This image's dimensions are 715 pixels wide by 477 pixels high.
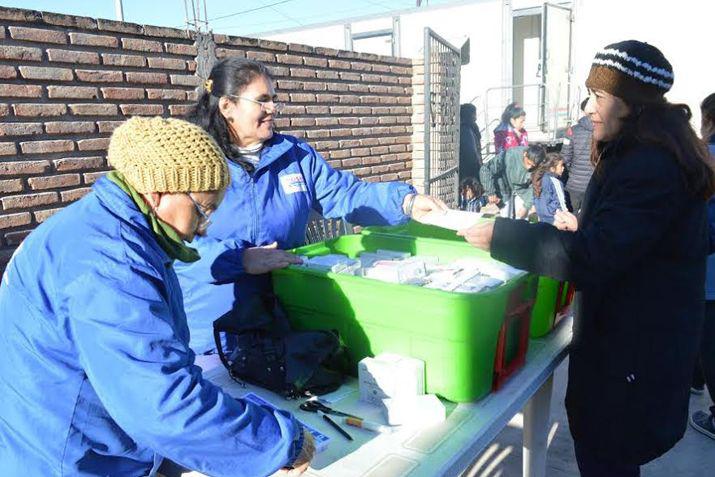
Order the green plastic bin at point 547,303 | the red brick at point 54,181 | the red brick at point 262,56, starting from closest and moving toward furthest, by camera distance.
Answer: the green plastic bin at point 547,303 < the red brick at point 54,181 < the red brick at point 262,56

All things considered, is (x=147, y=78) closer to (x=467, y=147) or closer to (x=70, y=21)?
(x=70, y=21)

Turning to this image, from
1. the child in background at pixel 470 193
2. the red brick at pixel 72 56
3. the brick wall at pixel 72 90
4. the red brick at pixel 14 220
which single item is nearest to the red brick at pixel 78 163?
the brick wall at pixel 72 90

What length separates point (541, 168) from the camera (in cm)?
609

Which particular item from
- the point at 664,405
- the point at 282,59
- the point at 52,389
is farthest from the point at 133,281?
the point at 282,59

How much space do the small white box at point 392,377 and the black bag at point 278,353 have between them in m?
0.12

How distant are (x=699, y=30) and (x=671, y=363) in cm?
847

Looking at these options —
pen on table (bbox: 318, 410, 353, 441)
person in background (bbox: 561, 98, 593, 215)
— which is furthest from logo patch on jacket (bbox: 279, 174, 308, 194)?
person in background (bbox: 561, 98, 593, 215)

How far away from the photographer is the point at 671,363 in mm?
1524

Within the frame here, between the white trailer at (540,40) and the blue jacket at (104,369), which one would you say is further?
the white trailer at (540,40)

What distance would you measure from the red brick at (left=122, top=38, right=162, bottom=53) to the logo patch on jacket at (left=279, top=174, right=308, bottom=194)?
2384mm

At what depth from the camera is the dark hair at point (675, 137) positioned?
139cm

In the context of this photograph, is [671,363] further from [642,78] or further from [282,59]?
[282,59]

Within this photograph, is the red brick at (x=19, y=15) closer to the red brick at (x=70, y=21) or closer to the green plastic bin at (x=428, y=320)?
the red brick at (x=70, y=21)

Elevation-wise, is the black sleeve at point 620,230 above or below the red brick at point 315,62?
below
